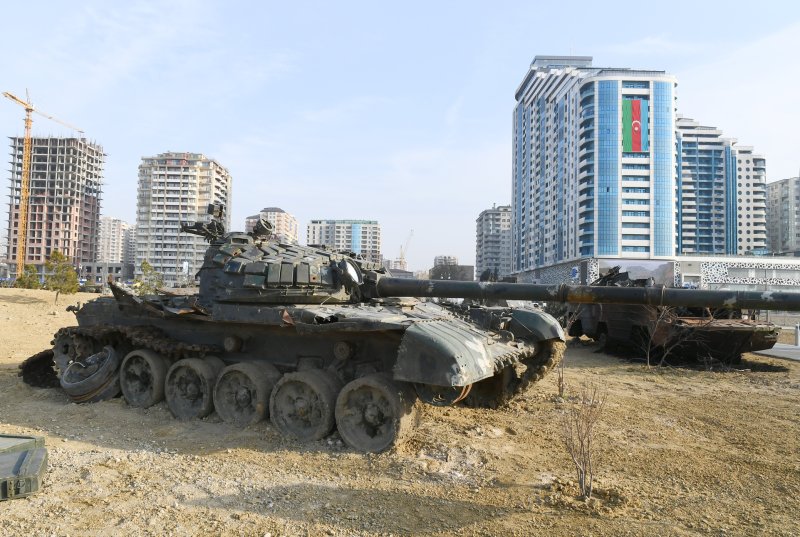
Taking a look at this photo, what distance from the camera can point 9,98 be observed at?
263ft

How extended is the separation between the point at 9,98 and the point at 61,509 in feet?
311

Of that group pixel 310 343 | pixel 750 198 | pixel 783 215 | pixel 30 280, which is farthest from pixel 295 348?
pixel 783 215

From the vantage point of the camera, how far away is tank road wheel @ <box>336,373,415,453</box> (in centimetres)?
707

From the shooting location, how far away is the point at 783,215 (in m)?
121

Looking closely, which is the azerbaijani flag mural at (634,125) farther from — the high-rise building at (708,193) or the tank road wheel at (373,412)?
the tank road wheel at (373,412)

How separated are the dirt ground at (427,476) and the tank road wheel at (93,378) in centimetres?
23

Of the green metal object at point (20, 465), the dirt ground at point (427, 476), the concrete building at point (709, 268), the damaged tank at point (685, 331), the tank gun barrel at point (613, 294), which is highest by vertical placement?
the concrete building at point (709, 268)

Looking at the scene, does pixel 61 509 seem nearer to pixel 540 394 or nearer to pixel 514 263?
pixel 540 394

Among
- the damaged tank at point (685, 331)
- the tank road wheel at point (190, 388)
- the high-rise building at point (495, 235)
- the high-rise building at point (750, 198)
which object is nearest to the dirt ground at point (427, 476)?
the tank road wheel at point (190, 388)

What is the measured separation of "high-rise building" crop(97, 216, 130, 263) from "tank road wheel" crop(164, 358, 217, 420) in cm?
18076

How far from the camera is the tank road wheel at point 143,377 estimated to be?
9.42 m

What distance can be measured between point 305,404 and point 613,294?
14.2 feet

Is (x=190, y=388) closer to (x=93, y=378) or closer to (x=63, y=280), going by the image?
(x=93, y=378)

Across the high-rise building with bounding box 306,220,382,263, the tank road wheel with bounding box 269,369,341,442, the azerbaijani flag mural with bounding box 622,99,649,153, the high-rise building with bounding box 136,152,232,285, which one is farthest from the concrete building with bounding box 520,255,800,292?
the tank road wheel with bounding box 269,369,341,442
